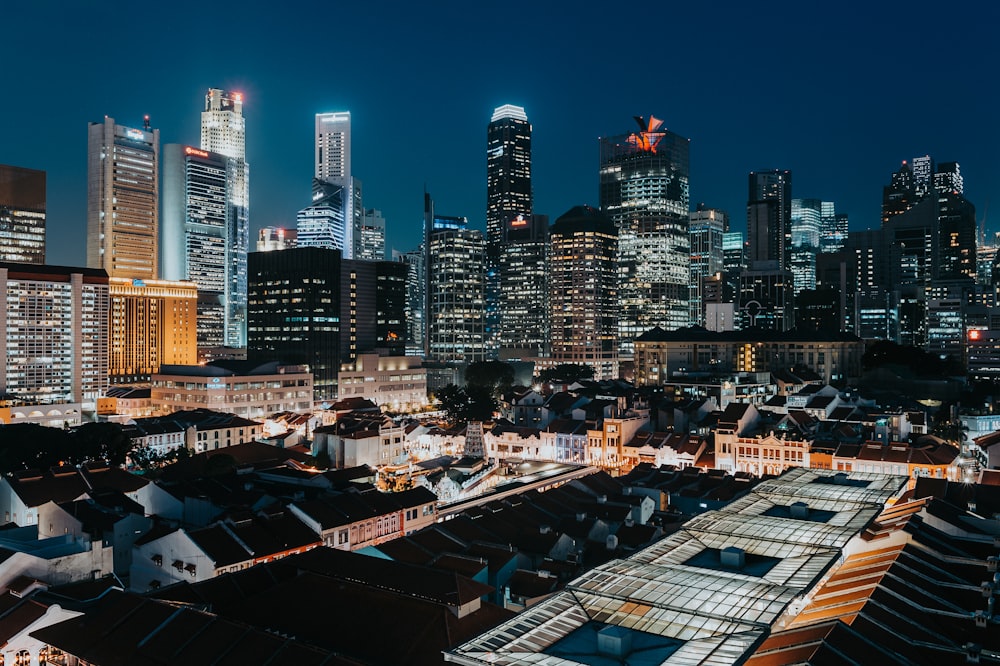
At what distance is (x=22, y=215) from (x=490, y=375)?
220 feet

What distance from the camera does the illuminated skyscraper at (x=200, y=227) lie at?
16250 centimetres

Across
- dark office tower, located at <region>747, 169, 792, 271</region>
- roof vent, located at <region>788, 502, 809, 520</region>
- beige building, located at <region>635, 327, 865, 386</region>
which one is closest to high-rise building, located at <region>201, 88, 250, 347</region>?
beige building, located at <region>635, 327, 865, 386</region>

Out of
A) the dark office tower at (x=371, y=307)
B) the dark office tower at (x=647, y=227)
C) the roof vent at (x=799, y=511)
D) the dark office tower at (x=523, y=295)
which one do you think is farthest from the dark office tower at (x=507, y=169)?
the roof vent at (x=799, y=511)

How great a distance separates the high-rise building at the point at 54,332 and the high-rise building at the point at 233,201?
93168 mm

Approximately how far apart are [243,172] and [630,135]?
9864cm

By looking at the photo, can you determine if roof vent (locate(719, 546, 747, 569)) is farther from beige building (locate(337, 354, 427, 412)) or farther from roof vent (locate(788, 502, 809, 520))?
beige building (locate(337, 354, 427, 412))

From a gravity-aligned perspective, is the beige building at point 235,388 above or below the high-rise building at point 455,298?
below

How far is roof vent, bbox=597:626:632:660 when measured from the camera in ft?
43.0

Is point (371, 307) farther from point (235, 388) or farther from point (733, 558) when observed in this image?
point (733, 558)

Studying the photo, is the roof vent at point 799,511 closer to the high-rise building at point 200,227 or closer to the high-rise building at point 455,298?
the high-rise building at point 455,298

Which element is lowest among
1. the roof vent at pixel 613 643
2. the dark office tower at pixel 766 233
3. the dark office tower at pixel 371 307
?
the roof vent at pixel 613 643

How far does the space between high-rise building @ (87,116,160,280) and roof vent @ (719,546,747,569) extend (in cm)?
12809

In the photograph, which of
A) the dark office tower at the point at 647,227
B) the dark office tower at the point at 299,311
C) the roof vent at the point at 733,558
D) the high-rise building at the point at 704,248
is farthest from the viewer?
the high-rise building at the point at 704,248

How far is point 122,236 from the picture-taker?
418 feet
